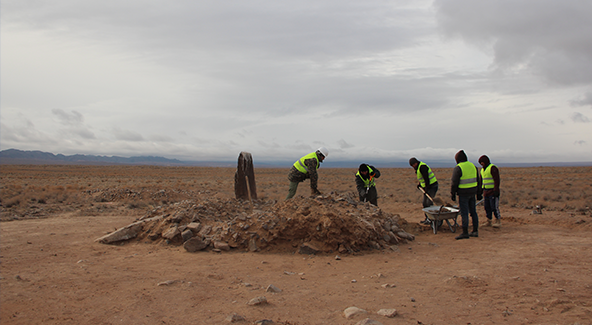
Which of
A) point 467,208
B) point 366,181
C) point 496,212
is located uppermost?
point 366,181

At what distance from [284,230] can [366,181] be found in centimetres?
368

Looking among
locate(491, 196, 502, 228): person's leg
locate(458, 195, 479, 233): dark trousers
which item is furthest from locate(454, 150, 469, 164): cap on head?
locate(491, 196, 502, 228): person's leg

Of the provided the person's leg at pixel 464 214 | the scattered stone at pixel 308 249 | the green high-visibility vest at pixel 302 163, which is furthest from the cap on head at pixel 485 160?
the scattered stone at pixel 308 249

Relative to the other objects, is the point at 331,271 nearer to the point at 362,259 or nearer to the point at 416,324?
the point at 362,259

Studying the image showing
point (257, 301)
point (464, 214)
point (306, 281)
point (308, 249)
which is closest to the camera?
point (257, 301)

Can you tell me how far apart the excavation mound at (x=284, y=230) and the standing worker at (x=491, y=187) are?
2830mm

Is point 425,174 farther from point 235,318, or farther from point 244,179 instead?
point 235,318

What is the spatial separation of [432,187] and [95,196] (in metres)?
17.4

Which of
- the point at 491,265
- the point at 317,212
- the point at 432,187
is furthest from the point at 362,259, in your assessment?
the point at 432,187

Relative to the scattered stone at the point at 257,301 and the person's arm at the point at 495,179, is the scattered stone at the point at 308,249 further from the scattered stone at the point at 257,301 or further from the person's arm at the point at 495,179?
the person's arm at the point at 495,179

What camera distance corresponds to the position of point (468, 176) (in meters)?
7.95

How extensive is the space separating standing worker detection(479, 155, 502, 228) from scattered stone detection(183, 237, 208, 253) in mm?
7561

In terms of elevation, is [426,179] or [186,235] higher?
[426,179]

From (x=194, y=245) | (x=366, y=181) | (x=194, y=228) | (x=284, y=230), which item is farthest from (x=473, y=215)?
(x=194, y=228)
